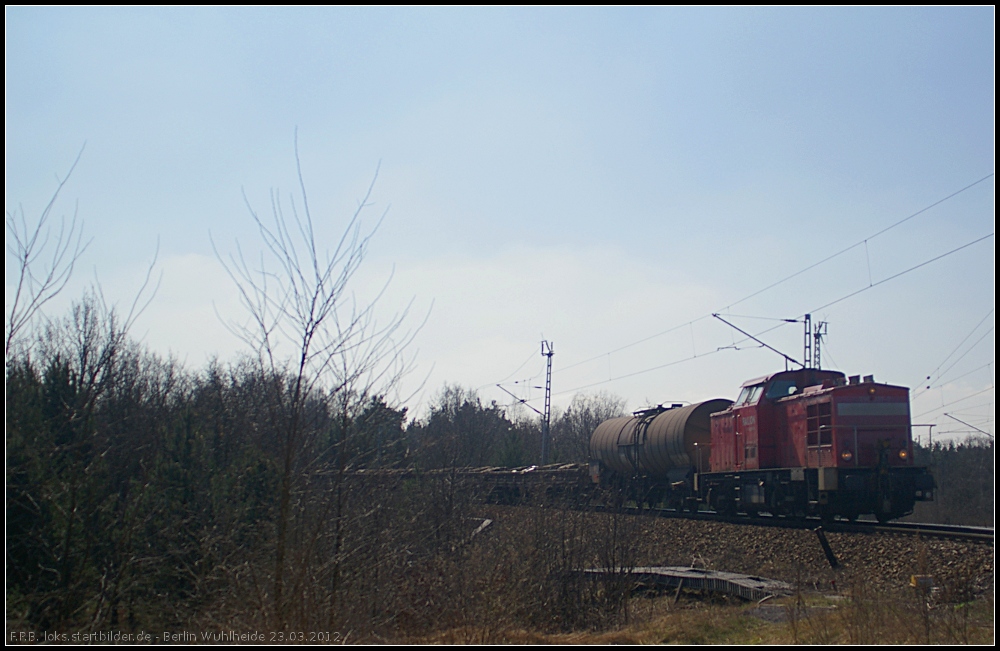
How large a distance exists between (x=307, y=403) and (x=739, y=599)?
9.56 meters

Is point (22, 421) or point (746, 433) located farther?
point (746, 433)

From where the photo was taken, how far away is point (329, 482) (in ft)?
26.7

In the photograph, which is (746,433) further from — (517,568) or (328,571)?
(328,571)

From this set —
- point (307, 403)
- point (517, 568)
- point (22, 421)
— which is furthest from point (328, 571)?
point (517, 568)

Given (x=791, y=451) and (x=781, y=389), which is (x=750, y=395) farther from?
(x=791, y=451)

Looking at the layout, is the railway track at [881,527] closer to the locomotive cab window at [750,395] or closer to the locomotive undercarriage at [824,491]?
the locomotive undercarriage at [824,491]

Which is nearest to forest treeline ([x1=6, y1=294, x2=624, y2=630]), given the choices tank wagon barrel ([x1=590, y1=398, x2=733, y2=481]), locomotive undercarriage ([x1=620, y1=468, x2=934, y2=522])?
locomotive undercarriage ([x1=620, y1=468, x2=934, y2=522])

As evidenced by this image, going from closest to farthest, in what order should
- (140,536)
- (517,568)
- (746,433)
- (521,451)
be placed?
(140,536)
(517,568)
(746,433)
(521,451)

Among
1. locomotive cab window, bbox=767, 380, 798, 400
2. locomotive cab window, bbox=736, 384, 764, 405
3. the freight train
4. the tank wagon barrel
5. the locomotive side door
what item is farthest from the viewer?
the tank wagon barrel

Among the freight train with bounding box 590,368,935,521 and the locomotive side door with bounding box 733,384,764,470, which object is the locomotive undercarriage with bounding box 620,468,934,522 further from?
the locomotive side door with bounding box 733,384,764,470

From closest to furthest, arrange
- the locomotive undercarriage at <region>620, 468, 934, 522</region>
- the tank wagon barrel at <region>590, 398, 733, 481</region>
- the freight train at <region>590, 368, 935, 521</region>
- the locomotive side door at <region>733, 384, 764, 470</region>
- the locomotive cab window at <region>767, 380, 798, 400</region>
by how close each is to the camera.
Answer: the locomotive undercarriage at <region>620, 468, 934, 522</region> → the freight train at <region>590, 368, 935, 521</region> → the locomotive side door at <region>733, 384, 764, 470</region> → the locomotive cab window at <region>767, 380, 798, 400</region> → the tank wagon barrel at <region>590, 398, 733, 481</region>

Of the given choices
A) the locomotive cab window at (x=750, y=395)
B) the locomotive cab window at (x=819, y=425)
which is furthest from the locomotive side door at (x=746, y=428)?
the locomotive cab window at (x=819, y=425)

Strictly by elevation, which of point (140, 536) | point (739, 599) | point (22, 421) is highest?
point (22, 421)

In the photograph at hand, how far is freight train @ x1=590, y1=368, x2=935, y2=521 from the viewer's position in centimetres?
1703
